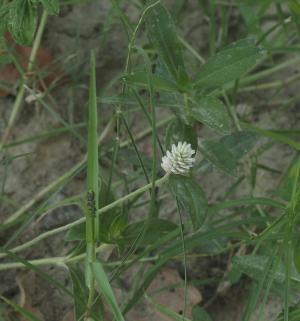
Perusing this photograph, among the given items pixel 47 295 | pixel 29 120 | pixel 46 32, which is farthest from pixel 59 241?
pixel 46 32

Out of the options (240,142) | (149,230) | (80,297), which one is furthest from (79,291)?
(240,142)

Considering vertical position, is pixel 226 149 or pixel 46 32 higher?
pixel 46 32

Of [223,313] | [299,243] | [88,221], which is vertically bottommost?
[223,313]

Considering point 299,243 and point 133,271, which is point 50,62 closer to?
point 133,271

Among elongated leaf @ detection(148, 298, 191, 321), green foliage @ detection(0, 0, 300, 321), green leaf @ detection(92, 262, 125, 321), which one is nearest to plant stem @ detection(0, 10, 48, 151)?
green foliage @ detection(0, 0, 300, 321)

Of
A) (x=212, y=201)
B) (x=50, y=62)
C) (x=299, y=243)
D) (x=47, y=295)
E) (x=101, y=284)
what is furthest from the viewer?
(x=50, y=62)

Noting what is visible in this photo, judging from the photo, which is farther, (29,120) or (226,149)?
(29,120)

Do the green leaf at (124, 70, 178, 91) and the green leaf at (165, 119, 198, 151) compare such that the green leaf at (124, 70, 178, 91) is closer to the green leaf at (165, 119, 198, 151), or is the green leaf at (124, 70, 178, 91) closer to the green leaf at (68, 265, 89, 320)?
the green leaf at (165, 119, 198, 151)
